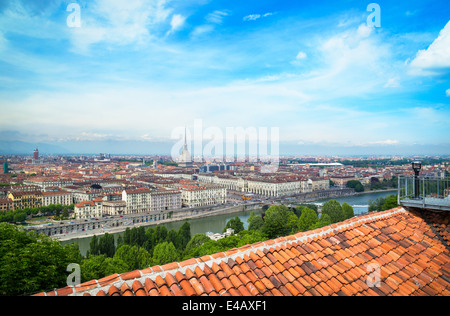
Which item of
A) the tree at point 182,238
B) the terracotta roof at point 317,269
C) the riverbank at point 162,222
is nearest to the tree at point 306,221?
the tree at point 182,238

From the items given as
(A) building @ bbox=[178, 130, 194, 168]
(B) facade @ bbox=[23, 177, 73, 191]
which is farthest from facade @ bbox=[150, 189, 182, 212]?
(A) building @ bbox=[178, 130, 194, 168]

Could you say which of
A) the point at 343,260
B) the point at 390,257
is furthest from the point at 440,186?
the point at 343,260

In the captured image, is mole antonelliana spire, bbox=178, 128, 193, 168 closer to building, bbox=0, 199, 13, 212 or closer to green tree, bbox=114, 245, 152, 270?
building, bbox=0, 199, 13, 212

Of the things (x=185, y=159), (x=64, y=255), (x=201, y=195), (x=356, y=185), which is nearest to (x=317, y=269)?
(x=64, y=255)

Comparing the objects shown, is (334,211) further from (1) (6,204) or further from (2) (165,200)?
(1) (6,204)
